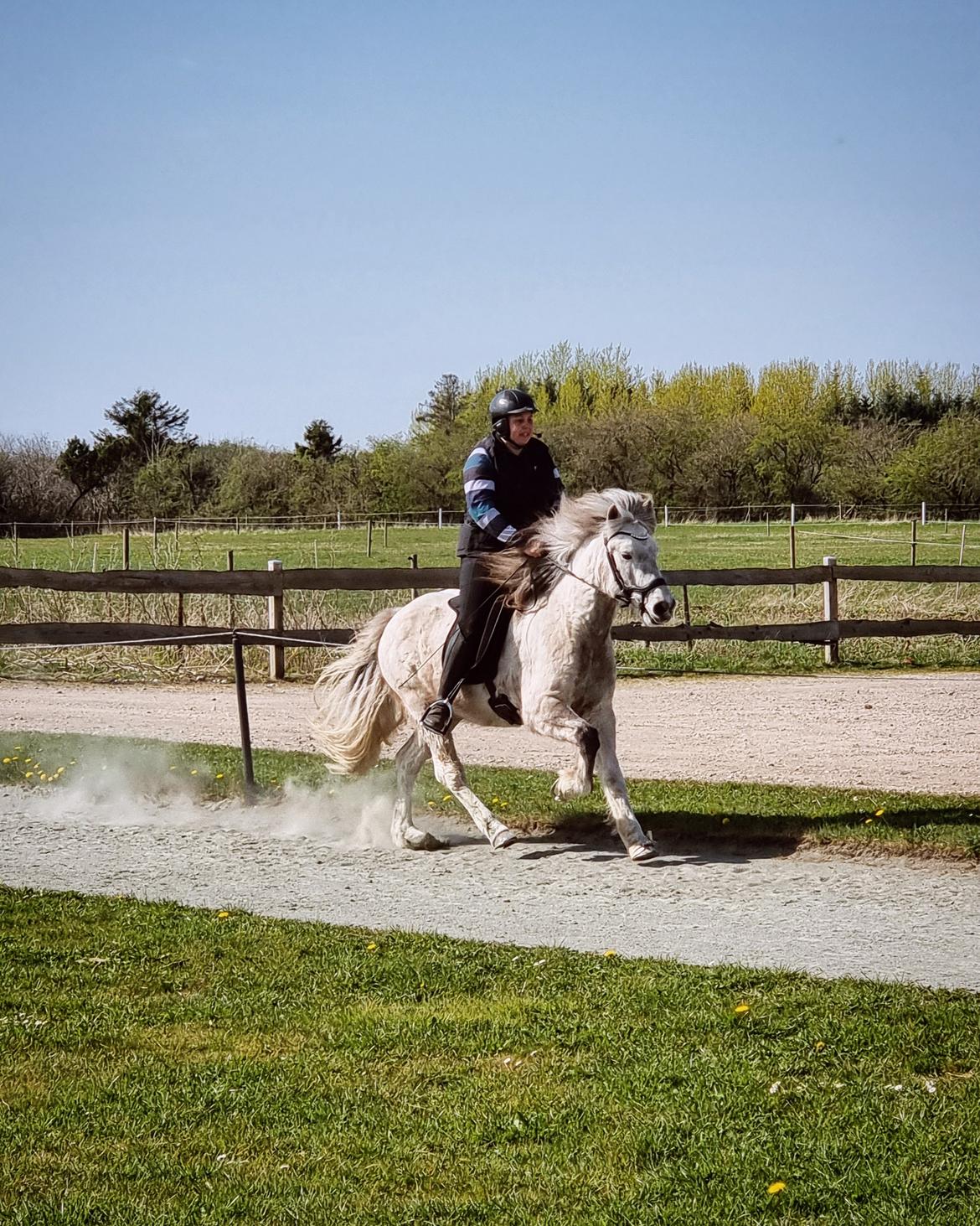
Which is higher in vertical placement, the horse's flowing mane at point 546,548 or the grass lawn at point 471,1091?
the horse's flowing mane at point 546,548

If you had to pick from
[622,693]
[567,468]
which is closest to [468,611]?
[622,693]

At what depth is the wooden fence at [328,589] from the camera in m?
12.2

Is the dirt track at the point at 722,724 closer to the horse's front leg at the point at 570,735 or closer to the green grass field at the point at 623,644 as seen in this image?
the green grass field at the point at 623,644

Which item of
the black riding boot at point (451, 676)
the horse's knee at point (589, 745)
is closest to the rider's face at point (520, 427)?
the black riding boot at point (451, 676)

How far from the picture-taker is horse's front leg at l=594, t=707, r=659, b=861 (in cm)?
792

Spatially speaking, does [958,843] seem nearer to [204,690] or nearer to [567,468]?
[204,690]

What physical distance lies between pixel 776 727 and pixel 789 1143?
32.1 ft

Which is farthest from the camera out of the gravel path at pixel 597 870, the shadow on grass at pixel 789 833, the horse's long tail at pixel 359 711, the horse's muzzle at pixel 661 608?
the horse's long tail at pixel 359 711

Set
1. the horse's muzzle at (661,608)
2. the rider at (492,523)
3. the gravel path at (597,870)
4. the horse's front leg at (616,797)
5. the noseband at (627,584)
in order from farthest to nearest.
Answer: the rider at (492,523) → the horse's front leg at (616,797) → the noseband at (627,584) → the horse's muzzle at (661,608) → the gravel path at (597,870)

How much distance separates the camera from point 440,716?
8.59 metres

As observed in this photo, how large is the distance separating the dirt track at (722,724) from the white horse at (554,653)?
290 centimetres

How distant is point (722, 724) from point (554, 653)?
6.14m

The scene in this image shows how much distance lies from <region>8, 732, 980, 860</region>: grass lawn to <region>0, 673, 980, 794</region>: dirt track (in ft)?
3.16

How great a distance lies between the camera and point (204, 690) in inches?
700
